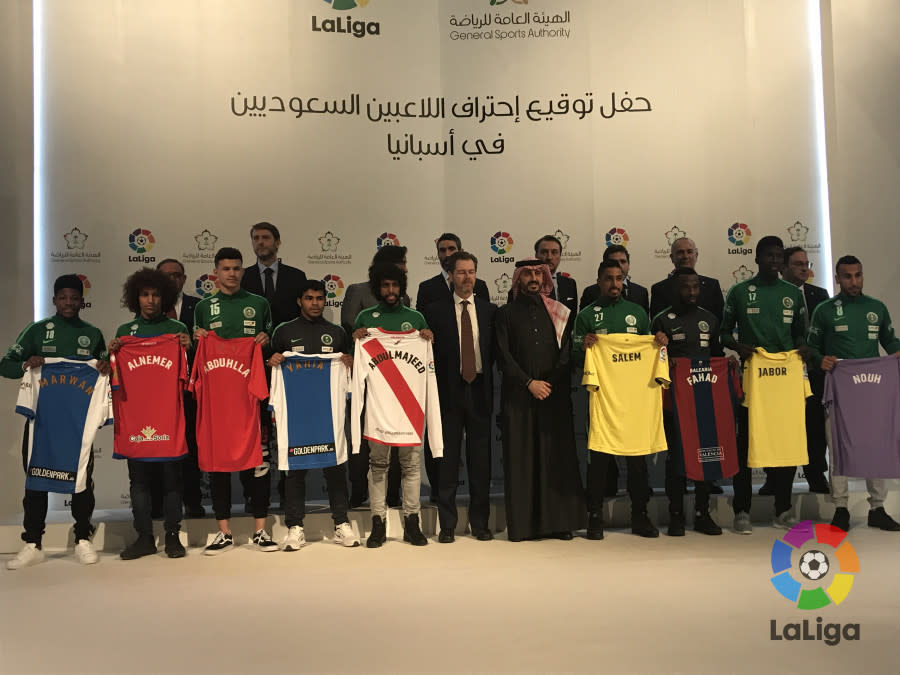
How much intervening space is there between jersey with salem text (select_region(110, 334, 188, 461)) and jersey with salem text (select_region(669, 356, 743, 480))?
336 cm

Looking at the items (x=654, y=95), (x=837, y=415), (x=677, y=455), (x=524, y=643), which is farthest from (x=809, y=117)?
(x=524, y=643)

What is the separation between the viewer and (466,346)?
19.0 feet

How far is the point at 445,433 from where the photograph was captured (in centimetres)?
579

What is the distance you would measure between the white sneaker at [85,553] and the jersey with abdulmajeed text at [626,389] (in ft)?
10.9

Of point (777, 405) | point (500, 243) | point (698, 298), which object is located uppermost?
point (500, 243)

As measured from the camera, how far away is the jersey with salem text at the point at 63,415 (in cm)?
544

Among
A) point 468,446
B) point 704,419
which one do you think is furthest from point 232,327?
point 704,419

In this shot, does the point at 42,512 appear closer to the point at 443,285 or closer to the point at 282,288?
the point at 282,288

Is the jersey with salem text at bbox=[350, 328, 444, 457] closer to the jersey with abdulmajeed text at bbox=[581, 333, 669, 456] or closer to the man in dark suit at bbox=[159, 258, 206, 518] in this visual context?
the jersey with abdulmajeed text at bbox=[581, 333, 669, 456]

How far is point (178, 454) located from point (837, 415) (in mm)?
4591

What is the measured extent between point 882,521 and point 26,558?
5780mm

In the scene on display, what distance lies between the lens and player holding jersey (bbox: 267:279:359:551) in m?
5.59

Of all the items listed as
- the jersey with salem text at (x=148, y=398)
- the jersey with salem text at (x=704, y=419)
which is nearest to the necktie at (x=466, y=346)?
the jersey with salem text at (x=704, y=419)

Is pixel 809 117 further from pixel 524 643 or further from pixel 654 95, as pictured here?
pixel 524 643
